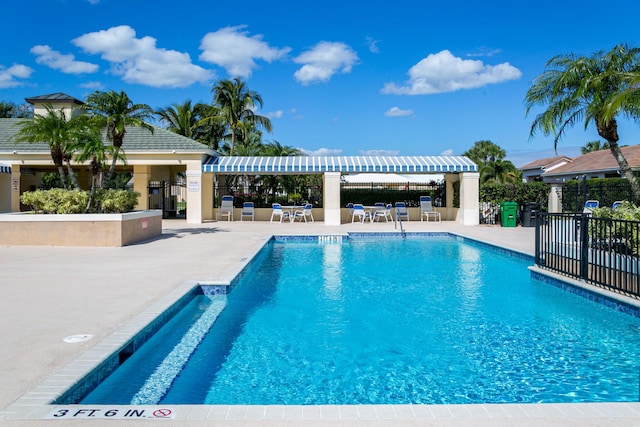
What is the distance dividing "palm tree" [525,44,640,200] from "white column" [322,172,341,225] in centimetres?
1082

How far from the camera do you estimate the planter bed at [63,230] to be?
1490cm

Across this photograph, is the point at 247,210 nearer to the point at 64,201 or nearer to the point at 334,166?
the point at 334,166

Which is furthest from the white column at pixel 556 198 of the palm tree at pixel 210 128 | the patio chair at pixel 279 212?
the palm tree at pixel 210 128

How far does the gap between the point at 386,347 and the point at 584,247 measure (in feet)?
16.4

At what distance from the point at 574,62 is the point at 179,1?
1337cm

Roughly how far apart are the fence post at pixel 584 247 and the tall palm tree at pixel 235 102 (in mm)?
32908

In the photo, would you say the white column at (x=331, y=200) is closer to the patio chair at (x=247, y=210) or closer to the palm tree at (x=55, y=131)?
the patio chair at (x=247, y=210)

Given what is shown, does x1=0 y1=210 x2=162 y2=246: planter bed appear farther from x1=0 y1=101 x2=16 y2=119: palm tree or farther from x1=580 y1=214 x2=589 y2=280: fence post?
x1=0 y1=101 x2=16 y2=119: palm tree

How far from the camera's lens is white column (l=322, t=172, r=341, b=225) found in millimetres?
25234

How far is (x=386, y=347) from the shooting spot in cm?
639

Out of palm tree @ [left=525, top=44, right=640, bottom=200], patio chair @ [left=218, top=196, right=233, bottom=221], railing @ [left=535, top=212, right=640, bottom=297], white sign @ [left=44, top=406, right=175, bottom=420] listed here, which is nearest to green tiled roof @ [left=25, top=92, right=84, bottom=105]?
patio chair @ [left=218, top=196, right=233, bottom=221]

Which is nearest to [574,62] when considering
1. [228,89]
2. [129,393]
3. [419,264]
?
[419,264]

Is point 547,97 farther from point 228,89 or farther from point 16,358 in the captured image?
point 228,89

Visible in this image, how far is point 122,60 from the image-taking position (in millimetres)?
30984
